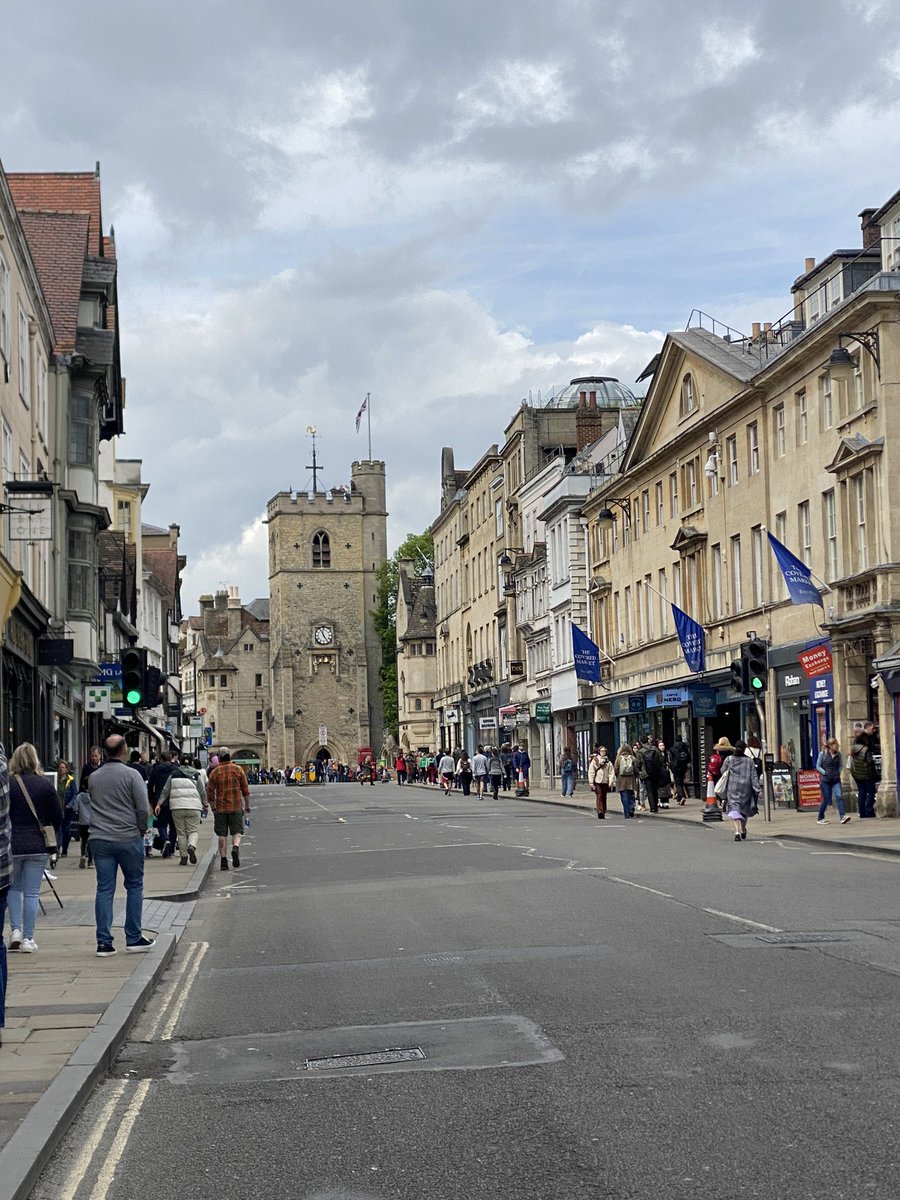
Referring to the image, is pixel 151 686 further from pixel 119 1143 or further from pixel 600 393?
pixel 600 393

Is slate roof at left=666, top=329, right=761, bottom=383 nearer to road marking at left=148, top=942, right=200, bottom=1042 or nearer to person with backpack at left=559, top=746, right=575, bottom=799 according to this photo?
person with backpack at left=559, top=746, right=575, bottom=799

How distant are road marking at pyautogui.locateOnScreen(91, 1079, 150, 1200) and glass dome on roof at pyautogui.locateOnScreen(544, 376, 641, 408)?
228ft

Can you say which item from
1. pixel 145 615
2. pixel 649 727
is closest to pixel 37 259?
pixel 649 727

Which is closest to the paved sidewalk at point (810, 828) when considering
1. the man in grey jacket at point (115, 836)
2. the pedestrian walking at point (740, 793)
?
the pedestrian walking at point (740, 793)

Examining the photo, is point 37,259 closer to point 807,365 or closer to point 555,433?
point 807,365

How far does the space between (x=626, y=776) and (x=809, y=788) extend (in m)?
4.36

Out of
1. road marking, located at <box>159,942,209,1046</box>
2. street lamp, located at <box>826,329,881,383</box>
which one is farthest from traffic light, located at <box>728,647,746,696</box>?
road marking, located at <box>159,942,209,1046</box>

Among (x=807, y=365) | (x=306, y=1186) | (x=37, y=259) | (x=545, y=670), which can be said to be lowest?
(x=306, y=1186)

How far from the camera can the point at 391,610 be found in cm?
13088

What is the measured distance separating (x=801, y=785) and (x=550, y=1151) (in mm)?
29100

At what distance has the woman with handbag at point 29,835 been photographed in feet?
44.1

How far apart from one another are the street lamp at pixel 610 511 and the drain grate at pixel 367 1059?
47188 millimetres

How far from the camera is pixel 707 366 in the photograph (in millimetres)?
45656

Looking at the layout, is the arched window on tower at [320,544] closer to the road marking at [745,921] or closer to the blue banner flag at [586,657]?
the blue banner flag at [586,657]
